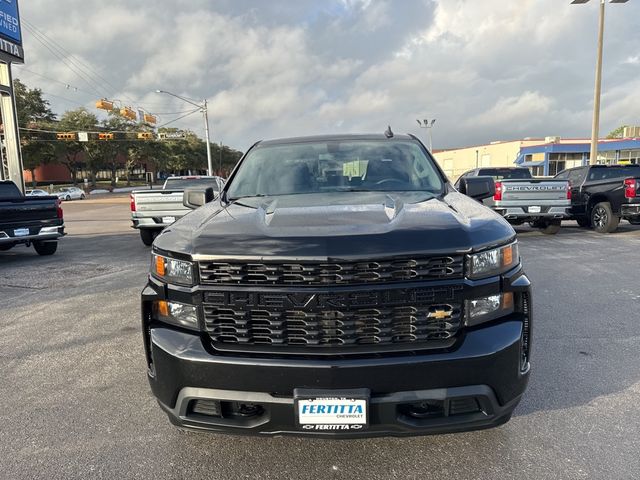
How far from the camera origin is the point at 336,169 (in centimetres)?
362

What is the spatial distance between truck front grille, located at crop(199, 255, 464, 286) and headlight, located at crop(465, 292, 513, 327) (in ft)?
0.58

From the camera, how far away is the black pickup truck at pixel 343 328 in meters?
2.13

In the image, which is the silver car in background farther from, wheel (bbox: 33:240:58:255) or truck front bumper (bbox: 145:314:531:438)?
truck front bumper (bbox: 145:314:531:438)

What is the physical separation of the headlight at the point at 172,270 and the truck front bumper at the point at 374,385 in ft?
0.98

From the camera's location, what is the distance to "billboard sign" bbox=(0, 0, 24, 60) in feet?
44.3

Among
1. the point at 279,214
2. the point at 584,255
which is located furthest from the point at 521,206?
the point at 279,214

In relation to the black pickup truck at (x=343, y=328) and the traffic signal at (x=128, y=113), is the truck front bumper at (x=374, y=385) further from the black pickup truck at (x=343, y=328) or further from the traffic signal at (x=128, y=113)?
the traffic signal at (x=128, y=113)

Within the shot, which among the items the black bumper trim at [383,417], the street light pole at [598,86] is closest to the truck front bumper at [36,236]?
the black bumper trim at [383,417]

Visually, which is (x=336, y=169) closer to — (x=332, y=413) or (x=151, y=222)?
(x=332, y=413)

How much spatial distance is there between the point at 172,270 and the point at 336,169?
1.70 metres

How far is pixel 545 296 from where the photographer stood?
19.2 ft

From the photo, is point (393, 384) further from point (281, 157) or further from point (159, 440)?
point (281, 157)

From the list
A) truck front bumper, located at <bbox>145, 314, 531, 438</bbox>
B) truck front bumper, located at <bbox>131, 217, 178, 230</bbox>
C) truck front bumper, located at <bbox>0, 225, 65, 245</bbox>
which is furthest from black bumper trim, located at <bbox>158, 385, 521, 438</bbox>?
truck front bumper, located at <bbox>0, 225, 65, 245</bbox>

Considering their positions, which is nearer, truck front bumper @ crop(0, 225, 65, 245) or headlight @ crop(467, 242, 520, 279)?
headlight @ crop(467, 242, 520, 279)
